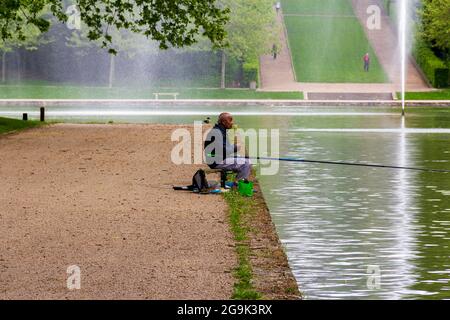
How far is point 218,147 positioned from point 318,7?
265 feet

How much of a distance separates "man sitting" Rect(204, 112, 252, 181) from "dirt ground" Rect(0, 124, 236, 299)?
2.32ft

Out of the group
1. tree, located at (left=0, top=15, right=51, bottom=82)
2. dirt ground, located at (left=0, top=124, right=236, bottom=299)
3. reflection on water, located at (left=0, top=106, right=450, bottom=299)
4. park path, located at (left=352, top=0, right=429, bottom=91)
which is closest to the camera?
dirt ground, located at (left=0, top=124, right=236, bottom=299)

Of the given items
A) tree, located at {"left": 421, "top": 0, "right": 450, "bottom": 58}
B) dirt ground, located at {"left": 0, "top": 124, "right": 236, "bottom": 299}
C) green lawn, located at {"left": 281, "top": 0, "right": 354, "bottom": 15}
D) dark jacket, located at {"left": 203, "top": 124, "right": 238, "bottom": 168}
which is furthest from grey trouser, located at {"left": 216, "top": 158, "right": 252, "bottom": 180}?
green lawn, located at {"left": 281, "top": 0, "right": 354, "bottom": 15}

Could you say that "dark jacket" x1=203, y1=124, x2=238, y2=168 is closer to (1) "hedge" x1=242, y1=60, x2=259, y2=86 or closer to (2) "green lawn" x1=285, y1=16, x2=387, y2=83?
(1) "hedge" x1=242, y1=60, x2=259, y2=86

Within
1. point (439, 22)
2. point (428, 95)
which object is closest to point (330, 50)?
point (439, 22)

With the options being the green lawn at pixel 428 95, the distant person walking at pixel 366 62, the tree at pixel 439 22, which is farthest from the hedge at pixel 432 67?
the green lawn at pixel 428 95

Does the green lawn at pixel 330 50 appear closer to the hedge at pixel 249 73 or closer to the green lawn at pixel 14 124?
the hedge at pixel 249 73

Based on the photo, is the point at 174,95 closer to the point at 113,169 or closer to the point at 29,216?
the point at 113,169

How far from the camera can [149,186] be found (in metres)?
22.5

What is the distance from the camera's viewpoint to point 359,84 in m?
77.7

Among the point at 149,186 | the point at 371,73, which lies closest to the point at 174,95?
the point at 371,73

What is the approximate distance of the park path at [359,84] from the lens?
Result: 247 feet

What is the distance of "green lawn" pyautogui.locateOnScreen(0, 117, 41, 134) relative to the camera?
39334 mm

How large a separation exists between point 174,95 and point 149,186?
1959 inches
